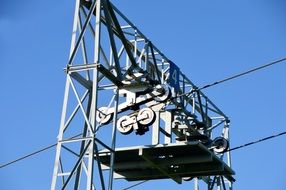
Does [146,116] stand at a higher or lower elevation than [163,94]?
lower

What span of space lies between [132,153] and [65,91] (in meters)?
4.94

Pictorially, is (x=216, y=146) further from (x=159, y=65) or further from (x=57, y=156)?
(x=57, y=156)

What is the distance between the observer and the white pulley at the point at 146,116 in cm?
2066

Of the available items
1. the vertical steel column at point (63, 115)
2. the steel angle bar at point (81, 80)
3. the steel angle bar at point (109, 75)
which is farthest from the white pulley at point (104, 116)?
the vertical steel column at point (63, 115)

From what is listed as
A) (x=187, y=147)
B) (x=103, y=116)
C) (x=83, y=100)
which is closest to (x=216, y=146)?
(x=187, y=147)

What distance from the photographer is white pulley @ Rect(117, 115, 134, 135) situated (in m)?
20.9

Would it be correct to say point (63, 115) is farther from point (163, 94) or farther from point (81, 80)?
point (163, 94)

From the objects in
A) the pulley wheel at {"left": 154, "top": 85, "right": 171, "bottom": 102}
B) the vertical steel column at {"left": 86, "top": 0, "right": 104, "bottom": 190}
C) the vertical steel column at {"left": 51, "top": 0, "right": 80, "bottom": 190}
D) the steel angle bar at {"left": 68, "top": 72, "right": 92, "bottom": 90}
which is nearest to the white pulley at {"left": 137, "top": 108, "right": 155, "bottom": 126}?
the pulley wheel at {"left": 154, "top": 85, "right": 171, "bottom": 102}

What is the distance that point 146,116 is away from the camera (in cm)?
2072

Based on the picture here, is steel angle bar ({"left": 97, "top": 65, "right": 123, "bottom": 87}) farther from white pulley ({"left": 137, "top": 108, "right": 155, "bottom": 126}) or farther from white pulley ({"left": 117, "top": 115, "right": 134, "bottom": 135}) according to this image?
white pulley ({"left": 117, "top": 115, "right": 134, "bottom": 135})

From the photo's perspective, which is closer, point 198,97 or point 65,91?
point 65,91

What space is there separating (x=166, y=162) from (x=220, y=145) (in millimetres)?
2680

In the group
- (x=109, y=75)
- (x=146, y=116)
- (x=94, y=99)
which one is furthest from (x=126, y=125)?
(x=94, y=99)

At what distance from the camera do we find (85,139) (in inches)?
655
